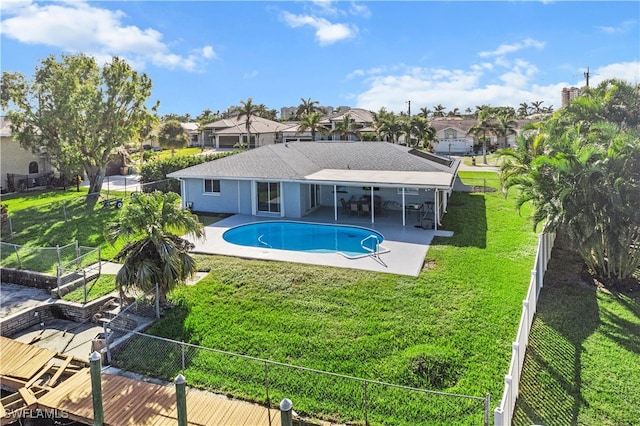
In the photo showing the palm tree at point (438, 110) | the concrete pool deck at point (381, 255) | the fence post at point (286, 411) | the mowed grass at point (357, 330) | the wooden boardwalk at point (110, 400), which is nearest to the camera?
the fence post at point (286, 411)

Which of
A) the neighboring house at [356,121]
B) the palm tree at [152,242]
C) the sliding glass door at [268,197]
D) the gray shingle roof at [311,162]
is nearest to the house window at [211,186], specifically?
the gray shingle roof at [311,162]

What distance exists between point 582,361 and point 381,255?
26.3ft

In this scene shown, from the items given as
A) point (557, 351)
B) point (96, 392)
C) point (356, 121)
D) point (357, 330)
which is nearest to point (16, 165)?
point (96, 392)

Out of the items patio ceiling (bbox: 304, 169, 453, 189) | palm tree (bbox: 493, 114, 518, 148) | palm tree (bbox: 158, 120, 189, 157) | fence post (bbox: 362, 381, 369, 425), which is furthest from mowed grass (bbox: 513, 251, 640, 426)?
palm tree (bbox: 158, 120, 189, 157)

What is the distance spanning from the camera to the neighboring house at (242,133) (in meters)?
65.4

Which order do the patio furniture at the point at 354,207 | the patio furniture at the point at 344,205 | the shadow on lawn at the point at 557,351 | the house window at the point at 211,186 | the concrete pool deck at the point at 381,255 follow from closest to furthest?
the shadow on lawn at the point at 557,351, the concrete pool deck at the point at 381,255, the patio furniture at the point at 354,207, the patio furniture at the point at 344,205, the house window at the point at 211,186

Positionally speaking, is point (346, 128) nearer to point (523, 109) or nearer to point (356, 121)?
point (356, 121)

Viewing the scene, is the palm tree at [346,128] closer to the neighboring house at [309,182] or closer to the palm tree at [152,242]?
the neighboring house at [309,182]

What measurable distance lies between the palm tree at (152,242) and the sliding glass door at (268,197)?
456 inches

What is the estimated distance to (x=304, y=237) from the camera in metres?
20.1

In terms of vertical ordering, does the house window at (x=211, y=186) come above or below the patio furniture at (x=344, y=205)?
above

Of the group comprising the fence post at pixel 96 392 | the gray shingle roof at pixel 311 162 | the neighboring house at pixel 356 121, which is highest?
the neighboring house at pixel 356 121

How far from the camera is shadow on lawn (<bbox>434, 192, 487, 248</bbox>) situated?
59.9 feet

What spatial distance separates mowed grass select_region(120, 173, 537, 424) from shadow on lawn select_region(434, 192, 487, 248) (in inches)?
67.9
